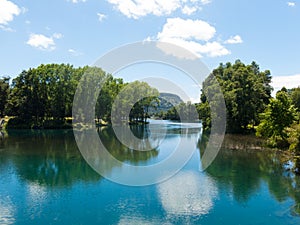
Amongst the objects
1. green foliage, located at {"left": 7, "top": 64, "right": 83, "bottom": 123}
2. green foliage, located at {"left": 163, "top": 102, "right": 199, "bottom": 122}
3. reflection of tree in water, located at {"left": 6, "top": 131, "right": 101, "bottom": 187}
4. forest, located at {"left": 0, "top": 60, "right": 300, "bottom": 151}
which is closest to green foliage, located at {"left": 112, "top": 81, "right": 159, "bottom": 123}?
forest, located at {"left": 0, "top": 60, "right": 300, "bottom": 151}

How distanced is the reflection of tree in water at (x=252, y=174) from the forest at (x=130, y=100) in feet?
14.6

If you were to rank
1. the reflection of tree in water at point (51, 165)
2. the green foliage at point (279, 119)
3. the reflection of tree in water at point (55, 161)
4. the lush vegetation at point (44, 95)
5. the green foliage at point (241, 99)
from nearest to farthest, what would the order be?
the reflection of tree in water at point (51, 165)
the reflection of tree in water at point (55, 161)
the green foliage at point (279, 119)
the green foliage at point (241, 99)
the lush vegetation at point (44, 95)

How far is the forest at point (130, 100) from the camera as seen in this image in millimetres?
32562

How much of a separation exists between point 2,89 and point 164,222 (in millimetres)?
69557

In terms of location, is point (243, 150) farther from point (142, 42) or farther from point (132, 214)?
point (132, 214)

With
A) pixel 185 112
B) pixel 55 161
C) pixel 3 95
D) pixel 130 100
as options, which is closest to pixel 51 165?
pixel 55 161

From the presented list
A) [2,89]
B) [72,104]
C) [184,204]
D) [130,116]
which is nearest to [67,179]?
[184,204]

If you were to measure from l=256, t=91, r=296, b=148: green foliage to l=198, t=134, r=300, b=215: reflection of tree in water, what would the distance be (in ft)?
5.46

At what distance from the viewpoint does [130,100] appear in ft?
251

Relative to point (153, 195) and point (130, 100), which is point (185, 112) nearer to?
point (130, 100)

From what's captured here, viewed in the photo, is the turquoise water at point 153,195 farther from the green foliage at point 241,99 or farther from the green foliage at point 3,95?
the green foliage at point 3,95

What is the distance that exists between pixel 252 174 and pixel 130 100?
5626cm

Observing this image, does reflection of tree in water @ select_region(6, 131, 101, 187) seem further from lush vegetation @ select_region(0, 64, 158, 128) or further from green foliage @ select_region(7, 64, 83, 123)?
green foliage @ select_region(7, 64, 83, 123)

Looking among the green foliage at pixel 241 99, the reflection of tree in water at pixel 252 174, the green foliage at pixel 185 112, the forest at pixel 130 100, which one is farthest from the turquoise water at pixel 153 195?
the green foliage at pixel 185 112
